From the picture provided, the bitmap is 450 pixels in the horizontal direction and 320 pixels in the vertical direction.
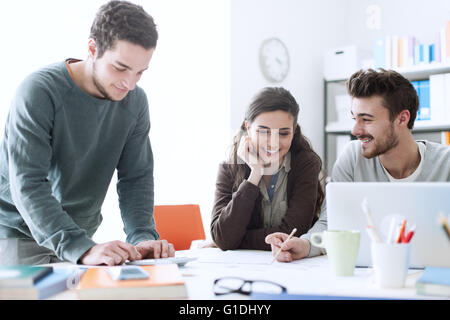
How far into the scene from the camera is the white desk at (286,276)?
0.85 metres

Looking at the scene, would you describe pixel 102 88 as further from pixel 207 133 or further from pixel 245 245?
pixel 207 133

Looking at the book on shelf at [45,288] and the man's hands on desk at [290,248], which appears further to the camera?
the man's hands on desk at [290,248]

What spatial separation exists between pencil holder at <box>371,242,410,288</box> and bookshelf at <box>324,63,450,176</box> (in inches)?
112

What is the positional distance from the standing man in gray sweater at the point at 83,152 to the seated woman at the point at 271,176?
0.32 metres

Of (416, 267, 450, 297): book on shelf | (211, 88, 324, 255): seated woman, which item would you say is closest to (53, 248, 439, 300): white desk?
(416, 267, 450, 297): book on shelf

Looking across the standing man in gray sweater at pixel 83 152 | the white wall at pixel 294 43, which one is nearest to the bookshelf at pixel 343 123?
the white wall at pixel 294 43

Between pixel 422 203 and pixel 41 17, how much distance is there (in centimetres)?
207

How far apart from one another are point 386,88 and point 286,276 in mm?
1055

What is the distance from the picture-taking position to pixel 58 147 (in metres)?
1.37

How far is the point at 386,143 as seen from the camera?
1736 millimetres

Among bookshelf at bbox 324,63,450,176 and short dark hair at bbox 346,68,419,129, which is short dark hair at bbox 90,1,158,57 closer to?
short dark hair at bbox 346,68,419,129

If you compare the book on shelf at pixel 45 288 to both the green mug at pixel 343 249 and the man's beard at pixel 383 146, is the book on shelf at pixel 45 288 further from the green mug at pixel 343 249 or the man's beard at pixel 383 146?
the man's beard at pixel 383 146

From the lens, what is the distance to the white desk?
854mm
